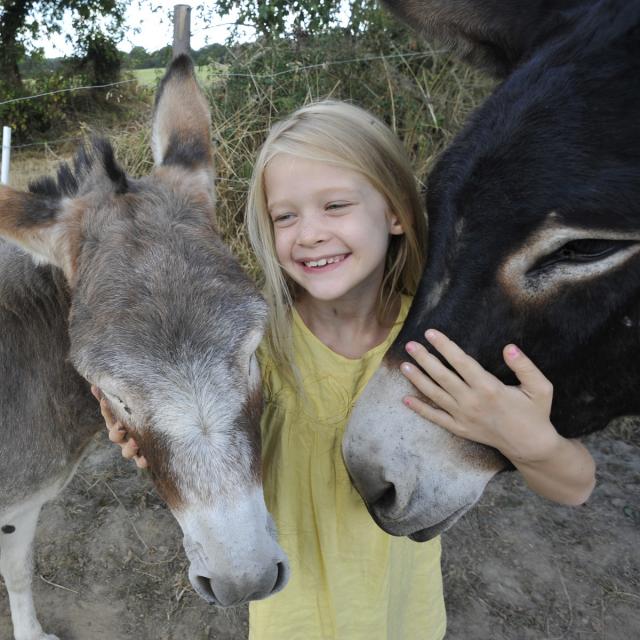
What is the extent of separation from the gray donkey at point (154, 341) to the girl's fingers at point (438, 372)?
472 millimetres

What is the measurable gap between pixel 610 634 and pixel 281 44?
6.31 m

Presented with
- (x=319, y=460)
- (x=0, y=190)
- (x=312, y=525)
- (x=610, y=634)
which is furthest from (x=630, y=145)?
(x=610, y=634)

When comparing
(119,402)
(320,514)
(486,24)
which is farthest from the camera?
(486,24)

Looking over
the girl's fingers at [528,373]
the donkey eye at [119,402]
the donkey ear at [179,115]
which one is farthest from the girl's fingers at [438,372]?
the donkey ear at [179,115]

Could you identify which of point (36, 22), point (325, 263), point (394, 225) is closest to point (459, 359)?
point (325, 263)

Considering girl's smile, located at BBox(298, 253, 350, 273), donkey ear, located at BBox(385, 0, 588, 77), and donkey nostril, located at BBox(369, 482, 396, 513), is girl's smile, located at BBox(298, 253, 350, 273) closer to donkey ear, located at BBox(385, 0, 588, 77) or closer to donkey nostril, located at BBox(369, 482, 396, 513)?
donkey nostril, located at BBox(369, 482, 396, 513)

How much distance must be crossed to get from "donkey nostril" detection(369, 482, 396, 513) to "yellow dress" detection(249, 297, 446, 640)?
295 mm

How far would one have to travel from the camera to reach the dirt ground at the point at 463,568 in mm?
3199

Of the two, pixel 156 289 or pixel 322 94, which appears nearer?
pixel 156 289

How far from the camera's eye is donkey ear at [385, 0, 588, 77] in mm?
1962

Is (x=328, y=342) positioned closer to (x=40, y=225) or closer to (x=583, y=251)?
(x=583, y=251)

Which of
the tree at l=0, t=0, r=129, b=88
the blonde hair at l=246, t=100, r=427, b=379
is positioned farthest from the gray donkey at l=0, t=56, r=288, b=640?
the tree at l=0, t=0, r=129, b=88

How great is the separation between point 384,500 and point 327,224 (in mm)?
907

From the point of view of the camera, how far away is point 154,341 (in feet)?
4.91
